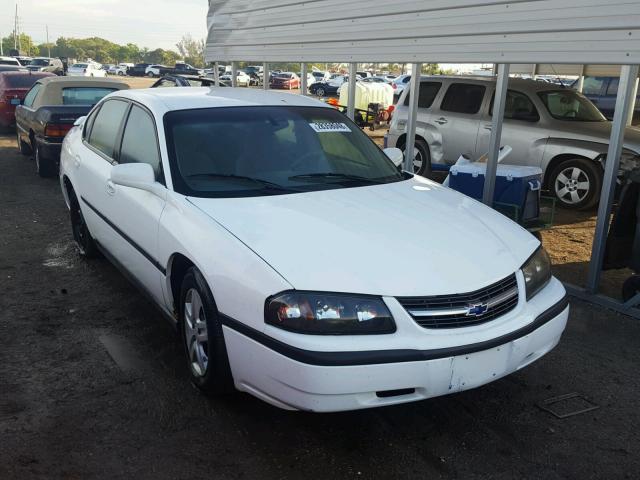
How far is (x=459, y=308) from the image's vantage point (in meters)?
2.82

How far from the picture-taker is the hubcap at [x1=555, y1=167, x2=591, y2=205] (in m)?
8.19

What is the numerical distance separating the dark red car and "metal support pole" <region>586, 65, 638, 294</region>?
42.6ft

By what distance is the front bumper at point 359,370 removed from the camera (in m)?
2.63

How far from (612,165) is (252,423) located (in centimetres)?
331

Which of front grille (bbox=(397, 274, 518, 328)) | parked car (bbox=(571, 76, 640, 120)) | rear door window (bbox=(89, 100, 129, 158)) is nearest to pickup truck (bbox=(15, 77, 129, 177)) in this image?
rear door window (bbox=(89, 100, 129, 158))

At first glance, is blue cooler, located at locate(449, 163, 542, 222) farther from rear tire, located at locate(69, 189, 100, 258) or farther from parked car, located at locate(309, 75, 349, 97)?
parked car, located at locate(309, 75, 349, 97)

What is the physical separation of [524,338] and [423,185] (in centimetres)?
155

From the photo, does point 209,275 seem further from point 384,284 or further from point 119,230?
point 119,230

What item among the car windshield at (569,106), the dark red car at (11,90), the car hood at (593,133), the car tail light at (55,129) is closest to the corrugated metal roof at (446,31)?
the car hood at (593,133)

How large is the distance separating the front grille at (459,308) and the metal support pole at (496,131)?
3159 mm

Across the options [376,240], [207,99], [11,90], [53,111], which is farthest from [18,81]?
[376,240]

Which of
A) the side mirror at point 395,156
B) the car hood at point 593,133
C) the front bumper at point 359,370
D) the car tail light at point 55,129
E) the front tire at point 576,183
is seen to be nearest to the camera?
the front bumper at point 359,370

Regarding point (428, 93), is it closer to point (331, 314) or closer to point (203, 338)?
point (203, 338)

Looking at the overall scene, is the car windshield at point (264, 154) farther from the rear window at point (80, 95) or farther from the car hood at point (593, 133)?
the rear window at point (80, 95)
